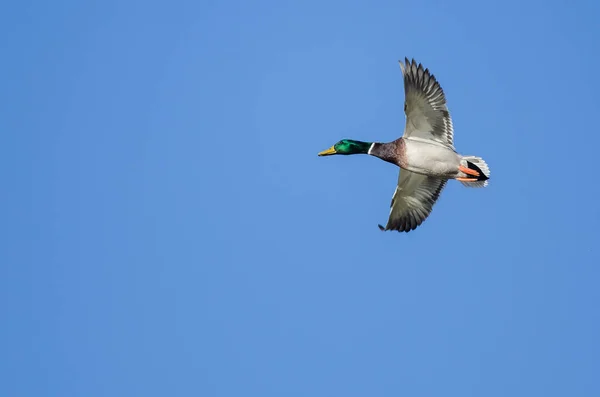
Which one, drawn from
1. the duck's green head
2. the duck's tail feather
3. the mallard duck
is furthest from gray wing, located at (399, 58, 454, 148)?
the duck's green head

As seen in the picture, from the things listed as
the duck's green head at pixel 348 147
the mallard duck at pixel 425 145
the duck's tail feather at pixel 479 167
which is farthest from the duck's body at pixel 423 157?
the duck's green head at pixel 348 147

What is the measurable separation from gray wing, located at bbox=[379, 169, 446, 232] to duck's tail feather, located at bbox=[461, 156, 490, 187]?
1117 millimetres

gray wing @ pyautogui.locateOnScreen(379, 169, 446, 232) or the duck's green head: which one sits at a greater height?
the duck's green head

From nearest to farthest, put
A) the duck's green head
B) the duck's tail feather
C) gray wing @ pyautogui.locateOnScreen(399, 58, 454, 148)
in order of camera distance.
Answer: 1. gray wing @ pyautogui.locateOnScreen(399, 58, 454, 148)
2. the duck's tail feather
3. the duck's green head

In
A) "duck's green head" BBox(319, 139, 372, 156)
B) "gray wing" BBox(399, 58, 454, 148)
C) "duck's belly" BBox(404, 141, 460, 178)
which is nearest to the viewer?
"gray wing" BBox(399, 58, 454, 148)

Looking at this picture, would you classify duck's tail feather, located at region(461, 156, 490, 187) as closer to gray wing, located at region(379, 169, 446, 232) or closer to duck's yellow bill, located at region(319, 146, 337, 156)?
gray wing, located at region(379, 169, 446, 232)

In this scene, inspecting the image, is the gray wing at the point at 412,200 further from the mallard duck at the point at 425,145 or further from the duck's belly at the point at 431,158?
the duck's belly at the point at 431,158

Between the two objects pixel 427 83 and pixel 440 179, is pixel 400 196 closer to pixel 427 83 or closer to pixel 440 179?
pixel 440 179

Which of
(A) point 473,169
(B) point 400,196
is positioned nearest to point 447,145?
(A) point 473,169

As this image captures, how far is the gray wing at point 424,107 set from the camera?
59.1ft

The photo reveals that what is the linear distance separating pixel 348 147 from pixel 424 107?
6.57 ft

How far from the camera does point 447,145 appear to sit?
18.6 m

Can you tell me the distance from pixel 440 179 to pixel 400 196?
2.62 ft

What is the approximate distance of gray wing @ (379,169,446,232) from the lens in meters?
19.8
